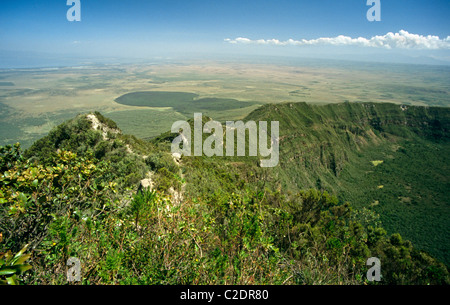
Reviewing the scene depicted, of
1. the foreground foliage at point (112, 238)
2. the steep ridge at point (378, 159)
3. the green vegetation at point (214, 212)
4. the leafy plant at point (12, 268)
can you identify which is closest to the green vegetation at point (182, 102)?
the steep ridge at point (378, 159)

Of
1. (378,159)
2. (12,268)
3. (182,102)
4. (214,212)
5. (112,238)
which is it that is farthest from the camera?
(182,102)

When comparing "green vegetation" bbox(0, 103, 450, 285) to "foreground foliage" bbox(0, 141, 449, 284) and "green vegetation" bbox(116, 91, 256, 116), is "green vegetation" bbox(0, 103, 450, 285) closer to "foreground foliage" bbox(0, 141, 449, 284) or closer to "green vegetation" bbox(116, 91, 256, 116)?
"foreground foliage" bbox(0, 141, 449, 284)

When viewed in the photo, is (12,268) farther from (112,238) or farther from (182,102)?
(182,102)

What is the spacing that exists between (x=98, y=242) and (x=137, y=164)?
13.4 meters

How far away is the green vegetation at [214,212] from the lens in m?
3.93

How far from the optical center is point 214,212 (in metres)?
7.61

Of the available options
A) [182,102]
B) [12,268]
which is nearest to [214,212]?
[12,268]

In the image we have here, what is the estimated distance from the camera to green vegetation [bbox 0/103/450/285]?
3934mm

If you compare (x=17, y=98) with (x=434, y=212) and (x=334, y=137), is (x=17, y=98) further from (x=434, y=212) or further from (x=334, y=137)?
(x=434, y=212)

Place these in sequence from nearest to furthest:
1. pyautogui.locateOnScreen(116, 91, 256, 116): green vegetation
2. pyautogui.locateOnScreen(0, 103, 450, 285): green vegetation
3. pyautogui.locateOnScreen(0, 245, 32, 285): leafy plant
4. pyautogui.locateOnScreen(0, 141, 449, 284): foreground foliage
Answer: pyautogui.locateOnScreen(0, 245, 32, 285): leafy plant, pyautogui.locateOnScreen(0, 141, 449, 284): foreground foliage, pyautogui.locateOnScreen(0, 103, 450, 285): green vegetation, pyautogui.locateOnScreen(116, 91, 256, 116): green vegetation

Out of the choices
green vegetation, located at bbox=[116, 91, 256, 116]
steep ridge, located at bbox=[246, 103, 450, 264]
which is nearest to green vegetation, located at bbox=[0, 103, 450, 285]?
steep ridge, located at bbox=[246, 103, 450, 264]

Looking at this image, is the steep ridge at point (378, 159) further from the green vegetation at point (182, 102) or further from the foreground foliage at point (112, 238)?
the green vegetation at point (182, 102)

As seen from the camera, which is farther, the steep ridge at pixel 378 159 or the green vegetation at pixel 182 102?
the green vegetation at pixel 182 102
